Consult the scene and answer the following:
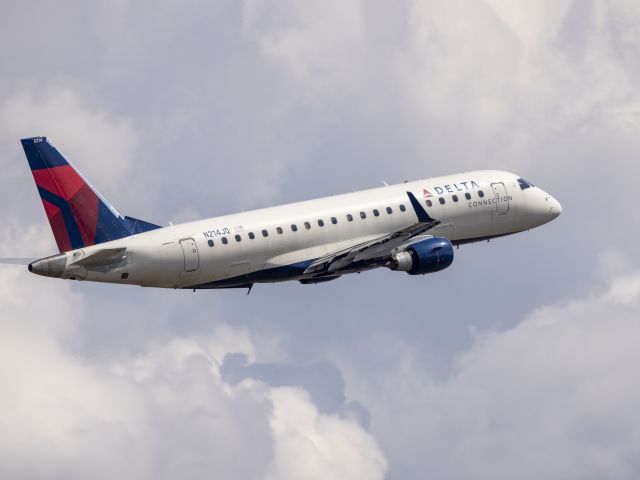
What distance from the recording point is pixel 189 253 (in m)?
121

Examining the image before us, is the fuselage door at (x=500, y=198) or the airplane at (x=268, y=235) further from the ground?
the fuselage door at (x=500, y=198)

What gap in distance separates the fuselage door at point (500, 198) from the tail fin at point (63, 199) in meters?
27.7

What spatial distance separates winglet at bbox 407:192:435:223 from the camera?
403 ft

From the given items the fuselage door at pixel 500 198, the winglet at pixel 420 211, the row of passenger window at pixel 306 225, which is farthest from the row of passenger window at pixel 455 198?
the winglet at pixel 420 211

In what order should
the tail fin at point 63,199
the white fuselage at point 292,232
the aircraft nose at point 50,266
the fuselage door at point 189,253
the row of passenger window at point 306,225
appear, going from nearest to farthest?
the aircraft nose at point 50,266, the tail fin at point 63,199, the white fuselage at point 292,232, the fuselage door at point 189,253, the row of passenger window at point 306,225

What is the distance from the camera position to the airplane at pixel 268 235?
120m

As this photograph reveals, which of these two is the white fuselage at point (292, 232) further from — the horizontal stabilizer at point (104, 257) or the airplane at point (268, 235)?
the horizontal stabilizer at point (104, 257)

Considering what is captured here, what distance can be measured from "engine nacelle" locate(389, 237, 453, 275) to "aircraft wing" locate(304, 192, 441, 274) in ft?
2.75

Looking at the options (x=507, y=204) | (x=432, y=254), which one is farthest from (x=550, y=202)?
(x=432, y=254)

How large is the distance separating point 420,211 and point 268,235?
9.77 meters

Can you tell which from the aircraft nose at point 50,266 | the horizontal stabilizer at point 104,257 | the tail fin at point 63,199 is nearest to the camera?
the aircraft nose at point 50,266

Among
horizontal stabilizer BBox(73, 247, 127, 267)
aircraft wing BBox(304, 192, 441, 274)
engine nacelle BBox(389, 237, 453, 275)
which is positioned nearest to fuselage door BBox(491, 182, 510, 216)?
engine nacelle BBox(389, 237, 453, 275)

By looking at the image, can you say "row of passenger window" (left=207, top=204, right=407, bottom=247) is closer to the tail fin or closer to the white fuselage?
the white fuselage

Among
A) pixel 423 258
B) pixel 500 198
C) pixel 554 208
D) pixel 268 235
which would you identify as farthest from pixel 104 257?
pixel 554 208
